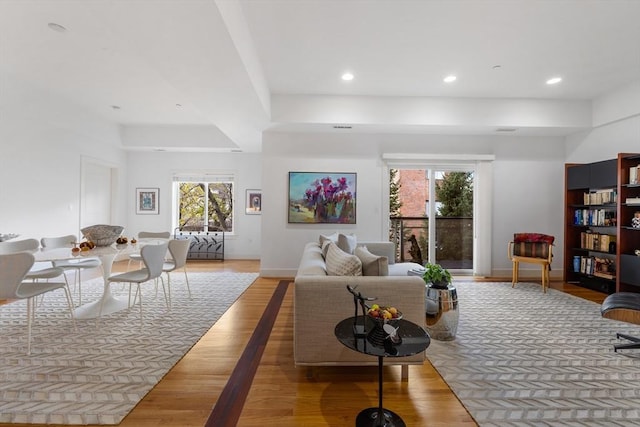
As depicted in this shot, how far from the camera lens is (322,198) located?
519cm

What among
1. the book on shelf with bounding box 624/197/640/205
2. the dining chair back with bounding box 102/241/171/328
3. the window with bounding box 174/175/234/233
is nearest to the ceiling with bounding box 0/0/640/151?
the book on shelf with bounding box 624/197/640/205

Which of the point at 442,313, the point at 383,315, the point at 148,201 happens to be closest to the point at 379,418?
the point at 383,315

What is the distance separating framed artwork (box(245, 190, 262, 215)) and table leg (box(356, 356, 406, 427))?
5.74 m

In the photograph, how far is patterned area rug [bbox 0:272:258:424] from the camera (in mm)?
1760

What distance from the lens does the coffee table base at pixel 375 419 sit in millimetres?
1572

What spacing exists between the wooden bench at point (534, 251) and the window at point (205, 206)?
6.03 meters

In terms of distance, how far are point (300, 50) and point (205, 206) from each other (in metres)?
5.00

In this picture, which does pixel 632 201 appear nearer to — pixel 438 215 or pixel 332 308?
pixel 438 215

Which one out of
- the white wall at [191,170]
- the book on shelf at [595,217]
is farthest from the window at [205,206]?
the book on shelf at [595,217]

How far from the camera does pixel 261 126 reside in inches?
188

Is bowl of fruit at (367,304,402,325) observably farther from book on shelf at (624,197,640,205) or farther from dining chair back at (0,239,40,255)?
book on shelf at (624,197,640,205)

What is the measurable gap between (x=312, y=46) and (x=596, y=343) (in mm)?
4169

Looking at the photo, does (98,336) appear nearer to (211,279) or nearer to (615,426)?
(211,279)

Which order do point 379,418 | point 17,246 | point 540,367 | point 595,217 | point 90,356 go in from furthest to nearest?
point 595,217
point 17,246
point 90,356
point 540,367
point 379,418
